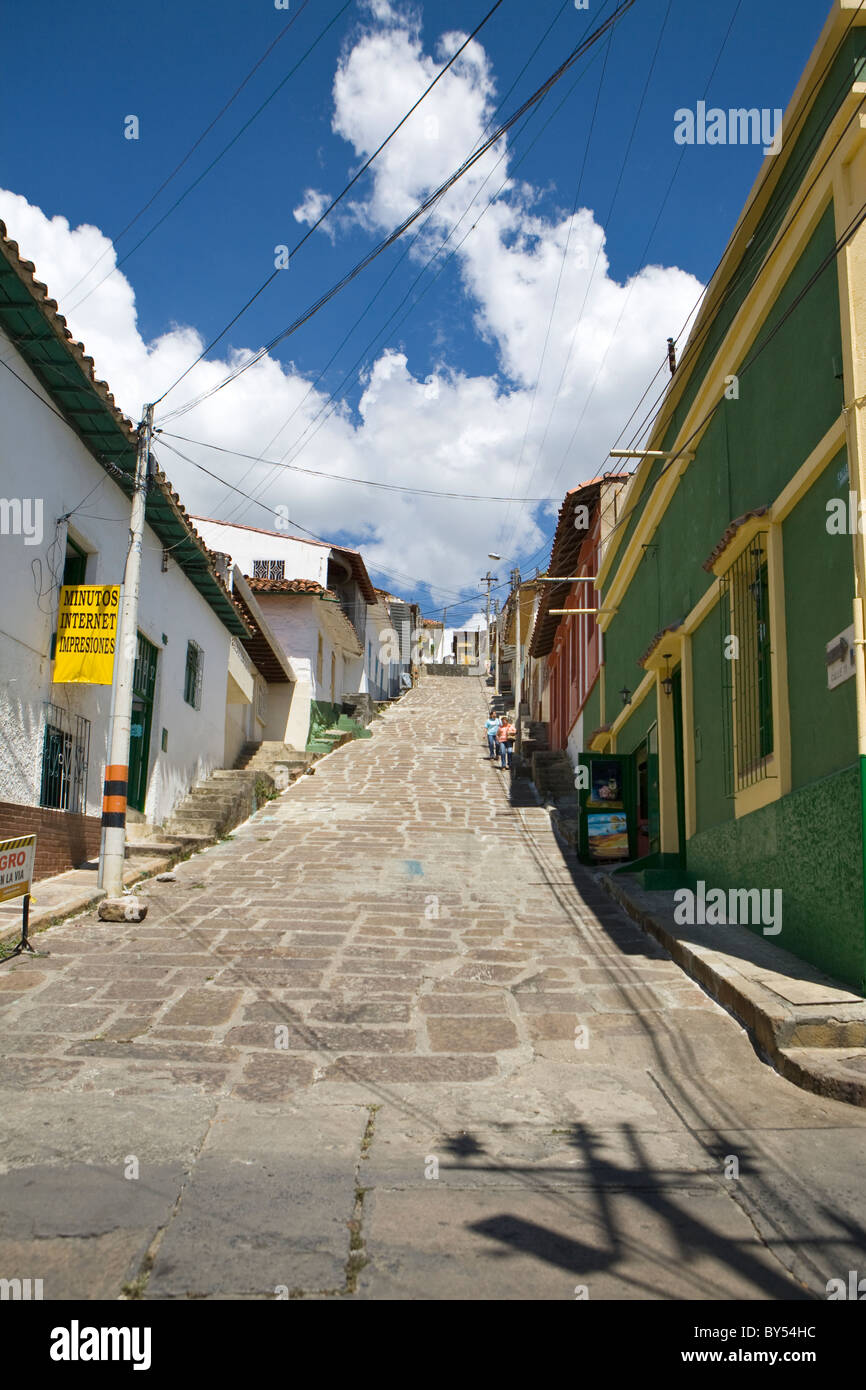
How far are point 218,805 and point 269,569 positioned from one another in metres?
16.4

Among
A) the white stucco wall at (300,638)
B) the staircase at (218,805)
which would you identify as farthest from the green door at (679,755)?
the white stucco wall at (300,638)

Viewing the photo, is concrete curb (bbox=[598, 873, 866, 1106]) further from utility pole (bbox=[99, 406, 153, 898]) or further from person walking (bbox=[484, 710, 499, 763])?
person walking (bbox=[484, 710, 499, 763])

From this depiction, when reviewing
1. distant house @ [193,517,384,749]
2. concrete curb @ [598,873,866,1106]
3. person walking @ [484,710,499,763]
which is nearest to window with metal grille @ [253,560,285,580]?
distant house @ [193,517,384,749]

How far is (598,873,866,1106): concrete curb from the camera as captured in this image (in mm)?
4758

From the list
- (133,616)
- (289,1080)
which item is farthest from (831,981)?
(133,616)

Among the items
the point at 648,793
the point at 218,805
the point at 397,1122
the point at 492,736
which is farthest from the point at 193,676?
the point at 397,1122

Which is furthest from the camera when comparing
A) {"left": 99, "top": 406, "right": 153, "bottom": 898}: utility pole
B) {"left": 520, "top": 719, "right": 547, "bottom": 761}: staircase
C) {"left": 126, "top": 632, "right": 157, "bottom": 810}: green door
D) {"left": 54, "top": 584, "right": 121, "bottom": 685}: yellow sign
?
{"left": 520, "top": 719, "right": 547, "bottom": 761}: staircase

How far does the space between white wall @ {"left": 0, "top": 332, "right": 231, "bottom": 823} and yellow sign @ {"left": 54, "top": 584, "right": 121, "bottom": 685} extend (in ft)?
0.51

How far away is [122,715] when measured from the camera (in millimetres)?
9594

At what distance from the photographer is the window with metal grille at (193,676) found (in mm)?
15445

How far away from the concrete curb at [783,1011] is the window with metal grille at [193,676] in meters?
9.83

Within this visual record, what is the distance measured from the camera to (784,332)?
7039 millimetres
